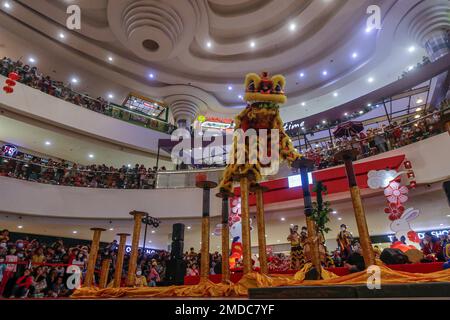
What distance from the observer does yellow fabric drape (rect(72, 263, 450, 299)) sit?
278 centimetres

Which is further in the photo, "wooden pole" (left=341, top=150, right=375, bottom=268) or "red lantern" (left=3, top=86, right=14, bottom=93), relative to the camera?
"red lantern" (left=3, top=86, right=14, bottom=93)

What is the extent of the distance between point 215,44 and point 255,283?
41.0 feet

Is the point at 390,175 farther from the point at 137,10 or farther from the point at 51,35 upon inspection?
the point at 51,35

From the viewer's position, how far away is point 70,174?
37.9 feet

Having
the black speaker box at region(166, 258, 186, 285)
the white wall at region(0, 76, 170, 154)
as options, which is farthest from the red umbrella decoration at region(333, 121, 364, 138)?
the white wall at region(0, 76, 170, 154)

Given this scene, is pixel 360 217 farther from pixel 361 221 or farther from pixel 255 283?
pixel 255 283

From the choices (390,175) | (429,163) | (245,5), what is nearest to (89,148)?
(245,5)

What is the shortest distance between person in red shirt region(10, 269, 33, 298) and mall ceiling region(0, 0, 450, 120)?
30.7 feet

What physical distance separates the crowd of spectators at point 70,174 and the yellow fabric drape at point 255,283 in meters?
7.70

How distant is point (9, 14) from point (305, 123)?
44.8 feet

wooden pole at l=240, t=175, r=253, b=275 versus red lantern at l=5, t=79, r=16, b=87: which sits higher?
red lantern at l=5, t=79, r=16, b=87

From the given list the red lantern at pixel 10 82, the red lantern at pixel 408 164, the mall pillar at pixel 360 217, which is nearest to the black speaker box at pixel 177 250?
the mall pillar at pixel 360 217

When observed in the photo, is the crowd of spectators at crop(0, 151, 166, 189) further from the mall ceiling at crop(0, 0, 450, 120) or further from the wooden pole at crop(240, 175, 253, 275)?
the wooden pole at crop(240, 175, 253, 275)

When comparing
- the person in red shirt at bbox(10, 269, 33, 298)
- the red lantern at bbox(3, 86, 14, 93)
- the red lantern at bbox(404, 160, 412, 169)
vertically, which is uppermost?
the red lantern at bbox(3, 86, 14, 93)
